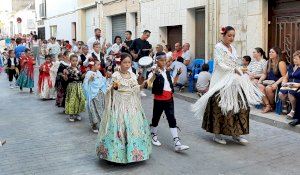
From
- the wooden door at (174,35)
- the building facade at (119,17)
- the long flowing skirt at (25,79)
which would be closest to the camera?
the long flowing skirt at (25,79)

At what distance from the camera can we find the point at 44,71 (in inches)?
503

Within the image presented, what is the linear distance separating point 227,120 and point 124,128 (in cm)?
182

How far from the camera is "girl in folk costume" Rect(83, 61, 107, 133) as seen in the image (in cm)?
811

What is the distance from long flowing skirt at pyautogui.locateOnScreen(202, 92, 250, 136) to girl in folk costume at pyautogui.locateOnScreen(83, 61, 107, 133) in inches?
83.9

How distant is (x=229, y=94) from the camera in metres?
6.84

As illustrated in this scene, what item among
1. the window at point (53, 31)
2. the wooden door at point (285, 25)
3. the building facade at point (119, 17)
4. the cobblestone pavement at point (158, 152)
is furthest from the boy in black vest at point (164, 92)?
the window at point (53, 31)

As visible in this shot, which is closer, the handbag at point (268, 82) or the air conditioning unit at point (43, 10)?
the handbag at point (268, 82)

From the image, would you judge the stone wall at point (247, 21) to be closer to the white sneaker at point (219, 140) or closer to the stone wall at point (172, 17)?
the stone wall at point (172, 17)

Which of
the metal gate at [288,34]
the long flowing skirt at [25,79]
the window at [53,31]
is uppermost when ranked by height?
the window at [53,31]

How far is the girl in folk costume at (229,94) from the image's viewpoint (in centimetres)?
684

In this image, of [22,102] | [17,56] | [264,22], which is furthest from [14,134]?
[17,56]

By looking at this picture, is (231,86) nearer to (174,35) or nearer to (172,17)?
(172,17)

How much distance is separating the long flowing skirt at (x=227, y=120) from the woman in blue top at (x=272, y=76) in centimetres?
233

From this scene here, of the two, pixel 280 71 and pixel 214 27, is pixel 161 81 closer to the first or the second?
pixel 280 71
